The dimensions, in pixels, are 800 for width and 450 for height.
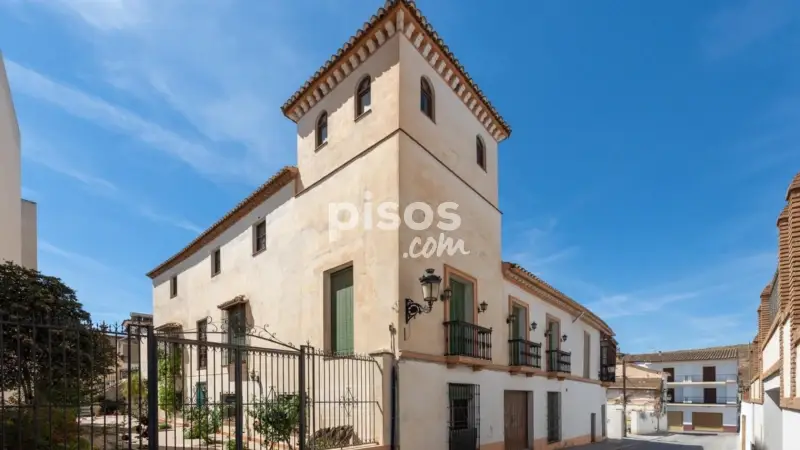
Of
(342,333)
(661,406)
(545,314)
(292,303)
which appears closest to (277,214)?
(292,303)

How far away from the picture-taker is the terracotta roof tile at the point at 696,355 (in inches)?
1662

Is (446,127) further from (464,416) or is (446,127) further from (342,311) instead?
(464,416)

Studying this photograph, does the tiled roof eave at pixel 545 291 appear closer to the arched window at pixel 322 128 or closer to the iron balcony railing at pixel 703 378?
the arched window at pixel 322 128

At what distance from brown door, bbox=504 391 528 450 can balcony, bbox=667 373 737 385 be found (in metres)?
37.1

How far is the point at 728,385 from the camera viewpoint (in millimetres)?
40781

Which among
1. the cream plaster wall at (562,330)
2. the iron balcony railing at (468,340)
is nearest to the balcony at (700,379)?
the cream plaster wall at (562,330)

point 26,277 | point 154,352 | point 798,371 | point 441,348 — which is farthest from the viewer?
point 441,348

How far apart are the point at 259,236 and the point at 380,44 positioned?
21.5ft

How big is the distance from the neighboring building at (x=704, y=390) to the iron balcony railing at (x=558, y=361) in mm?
32675

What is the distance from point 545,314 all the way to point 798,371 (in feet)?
31.5

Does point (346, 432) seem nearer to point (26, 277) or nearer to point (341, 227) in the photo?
point (341, 227)

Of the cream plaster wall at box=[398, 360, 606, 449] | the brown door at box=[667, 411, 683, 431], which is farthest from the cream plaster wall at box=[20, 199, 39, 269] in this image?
the brown door at box=[667, 411, 683, 431]

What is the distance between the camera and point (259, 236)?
A: 45.0 ft

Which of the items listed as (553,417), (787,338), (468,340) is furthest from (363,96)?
(553,417)
